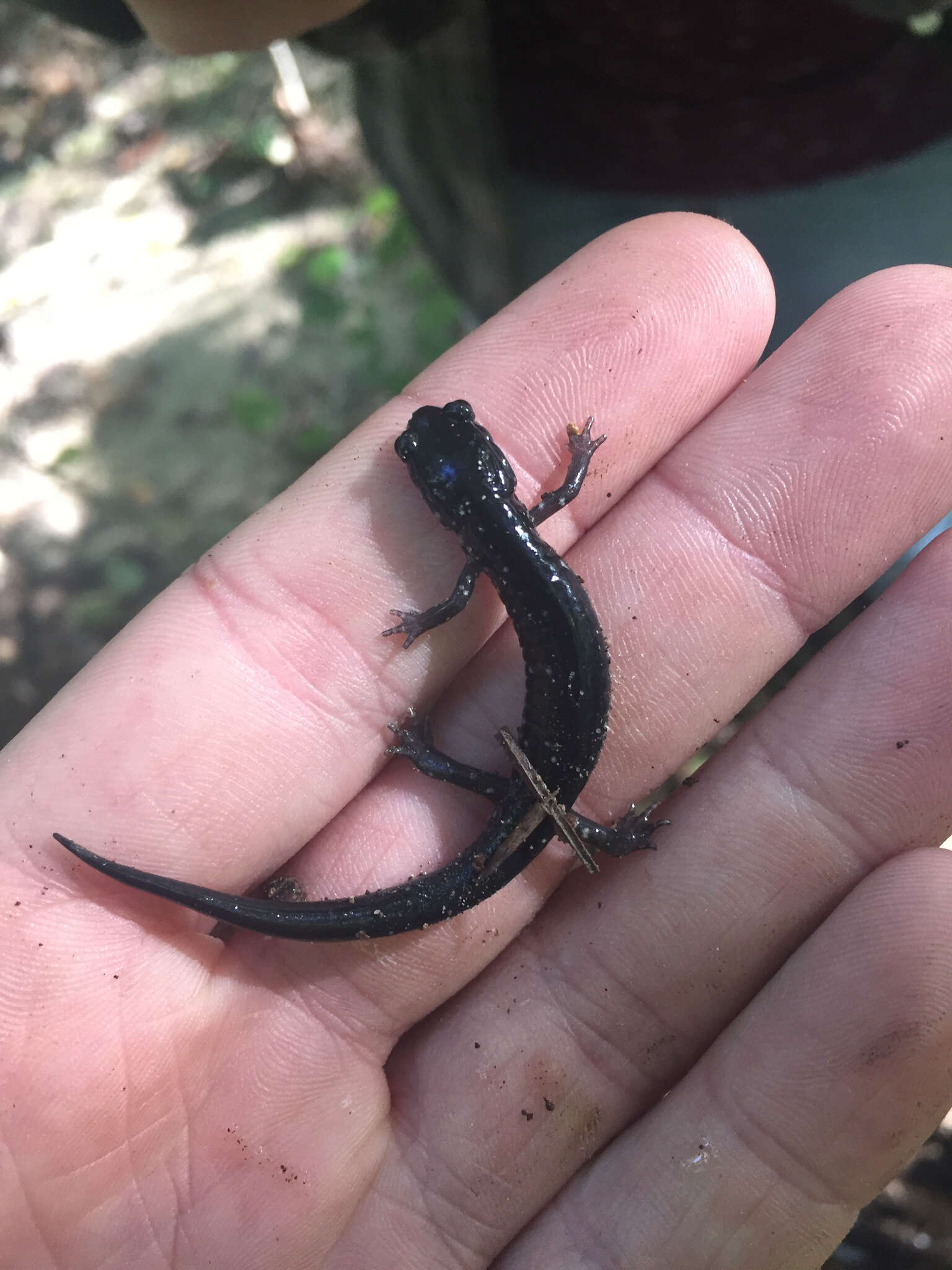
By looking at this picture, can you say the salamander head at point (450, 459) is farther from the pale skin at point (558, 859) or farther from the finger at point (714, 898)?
the finger at point (714, 898)

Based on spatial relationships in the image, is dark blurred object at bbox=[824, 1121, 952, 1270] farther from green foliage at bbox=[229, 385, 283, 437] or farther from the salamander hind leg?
green foliage at bbox=[229, 385, 283, 437]

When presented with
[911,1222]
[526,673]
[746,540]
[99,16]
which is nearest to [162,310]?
[99,16]

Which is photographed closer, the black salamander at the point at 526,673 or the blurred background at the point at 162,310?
the black salamander at the point at 526,673

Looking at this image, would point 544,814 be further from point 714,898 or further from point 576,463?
point 576,463

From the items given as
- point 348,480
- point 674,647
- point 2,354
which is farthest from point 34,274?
point 674,647

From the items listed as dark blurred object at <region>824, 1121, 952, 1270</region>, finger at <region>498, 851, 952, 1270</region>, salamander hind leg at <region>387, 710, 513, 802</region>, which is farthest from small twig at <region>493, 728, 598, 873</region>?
dark blurred object at <region>824, 1121, 952, 1270</region>

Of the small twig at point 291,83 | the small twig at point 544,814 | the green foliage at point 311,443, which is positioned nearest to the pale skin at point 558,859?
the small twig at point 544,814
